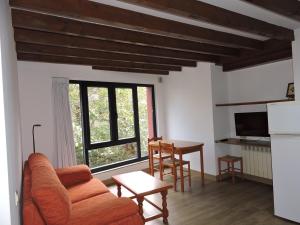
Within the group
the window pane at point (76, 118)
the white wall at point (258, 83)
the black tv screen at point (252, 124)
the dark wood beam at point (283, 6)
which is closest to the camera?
the dark wood beam at point (283, 6)

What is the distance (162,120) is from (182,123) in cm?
A: 63

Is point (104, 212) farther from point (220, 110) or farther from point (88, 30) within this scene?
point (220, 110)

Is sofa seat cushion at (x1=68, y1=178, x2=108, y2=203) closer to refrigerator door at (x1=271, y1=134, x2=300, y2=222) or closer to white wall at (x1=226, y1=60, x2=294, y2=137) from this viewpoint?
refrigerator door at (x1=271, y1=134, x2=300, y2=222)

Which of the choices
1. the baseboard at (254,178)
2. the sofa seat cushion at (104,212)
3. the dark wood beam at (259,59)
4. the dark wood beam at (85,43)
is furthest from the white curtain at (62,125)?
the dark wood beam at (259,59)

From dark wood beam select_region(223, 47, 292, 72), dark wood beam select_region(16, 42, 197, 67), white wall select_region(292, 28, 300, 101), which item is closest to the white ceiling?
white wall select_region(292, 28, 300, 101)

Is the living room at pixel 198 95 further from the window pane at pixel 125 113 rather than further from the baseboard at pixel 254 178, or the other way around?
the window pane at pixel 125 113

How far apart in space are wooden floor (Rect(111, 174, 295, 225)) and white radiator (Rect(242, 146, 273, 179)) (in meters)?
0.21

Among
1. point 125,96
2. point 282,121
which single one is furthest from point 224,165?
point 125,96

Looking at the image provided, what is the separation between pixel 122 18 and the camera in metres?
2.28

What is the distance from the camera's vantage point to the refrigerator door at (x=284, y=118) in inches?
103

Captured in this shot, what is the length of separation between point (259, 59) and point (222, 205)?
2.49m

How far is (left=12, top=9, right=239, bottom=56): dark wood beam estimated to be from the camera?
86.5 inches

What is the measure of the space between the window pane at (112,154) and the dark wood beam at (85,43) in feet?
7.35

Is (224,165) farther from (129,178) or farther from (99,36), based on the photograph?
(99,36)
